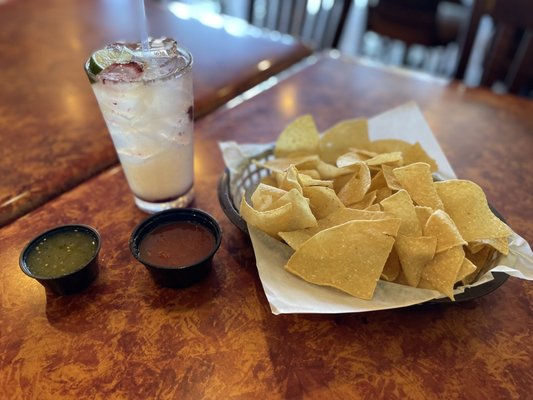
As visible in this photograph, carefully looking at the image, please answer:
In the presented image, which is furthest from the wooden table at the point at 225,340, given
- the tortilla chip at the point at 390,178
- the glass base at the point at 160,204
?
the tortilla chip at the point at 390,178

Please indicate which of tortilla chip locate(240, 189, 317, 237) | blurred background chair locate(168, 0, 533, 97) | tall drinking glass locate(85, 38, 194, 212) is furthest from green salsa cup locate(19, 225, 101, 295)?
blurred background chair locate(168, 0, 533, 97)

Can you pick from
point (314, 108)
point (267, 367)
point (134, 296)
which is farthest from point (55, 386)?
point (314, 108)

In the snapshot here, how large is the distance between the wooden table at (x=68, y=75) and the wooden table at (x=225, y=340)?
16cm

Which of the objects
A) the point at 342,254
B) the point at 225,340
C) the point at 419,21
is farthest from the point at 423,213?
the point at 419,21

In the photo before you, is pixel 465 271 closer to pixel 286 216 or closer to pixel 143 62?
pixel 286 216

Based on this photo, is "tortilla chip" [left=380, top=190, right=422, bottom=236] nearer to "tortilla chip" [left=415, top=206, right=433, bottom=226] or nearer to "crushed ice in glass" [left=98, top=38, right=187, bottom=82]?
"tortilla chip" [left=415, top=206, right=433, bottom=226]

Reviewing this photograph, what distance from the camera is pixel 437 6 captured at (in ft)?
9.80

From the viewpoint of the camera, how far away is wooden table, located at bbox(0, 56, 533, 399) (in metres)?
0.71

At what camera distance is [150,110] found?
2.86 ft

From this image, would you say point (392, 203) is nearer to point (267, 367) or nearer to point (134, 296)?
point (267, 367)

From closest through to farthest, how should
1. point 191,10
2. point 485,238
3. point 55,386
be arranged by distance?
point 55,386, point 485,238, point 191,10

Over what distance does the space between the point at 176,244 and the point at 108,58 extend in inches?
14.3

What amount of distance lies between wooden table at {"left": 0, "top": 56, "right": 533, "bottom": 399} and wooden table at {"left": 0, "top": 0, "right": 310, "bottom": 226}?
0.54 feet

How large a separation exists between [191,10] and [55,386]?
5.79 ft
